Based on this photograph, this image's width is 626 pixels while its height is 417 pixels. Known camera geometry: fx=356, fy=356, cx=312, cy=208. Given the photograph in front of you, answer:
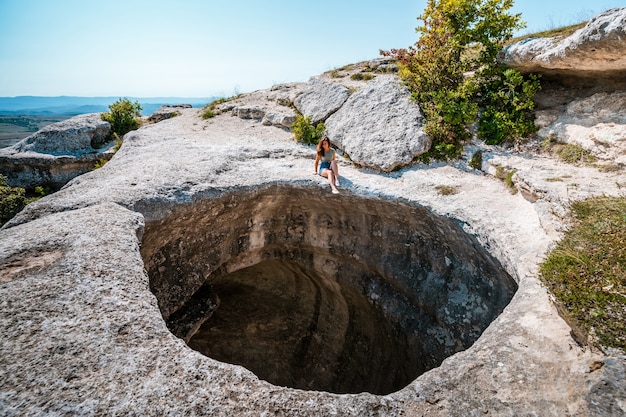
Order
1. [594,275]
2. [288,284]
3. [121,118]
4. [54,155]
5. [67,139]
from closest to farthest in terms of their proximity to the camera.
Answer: [594,275] → [288,284] → [54,155] → [67,139] → [121,118]

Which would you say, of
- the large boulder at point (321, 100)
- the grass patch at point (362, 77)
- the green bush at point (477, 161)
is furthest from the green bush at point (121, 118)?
the green bush at point (477, 161)

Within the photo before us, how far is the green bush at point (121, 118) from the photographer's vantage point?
1934 cm

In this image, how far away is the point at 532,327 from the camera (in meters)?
4.15

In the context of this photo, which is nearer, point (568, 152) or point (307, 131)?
point (568, 152)

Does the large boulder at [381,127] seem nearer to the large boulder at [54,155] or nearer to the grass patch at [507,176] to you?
the grass patch at [507,176]

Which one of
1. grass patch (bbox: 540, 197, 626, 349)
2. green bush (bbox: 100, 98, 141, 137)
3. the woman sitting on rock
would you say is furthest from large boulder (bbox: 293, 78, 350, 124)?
green bush (bbox: 100, 98, 141, 137)

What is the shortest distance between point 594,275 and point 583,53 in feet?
20.7

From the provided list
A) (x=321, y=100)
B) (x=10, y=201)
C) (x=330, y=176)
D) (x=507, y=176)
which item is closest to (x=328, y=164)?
(x=330, y=176)

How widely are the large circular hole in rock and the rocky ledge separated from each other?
0.17ft

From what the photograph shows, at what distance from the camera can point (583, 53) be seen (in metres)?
7.98

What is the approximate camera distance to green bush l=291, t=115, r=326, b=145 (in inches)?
467

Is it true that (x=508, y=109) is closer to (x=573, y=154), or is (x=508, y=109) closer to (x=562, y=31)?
(x=573, y=154)

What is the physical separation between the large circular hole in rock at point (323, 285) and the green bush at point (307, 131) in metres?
2.80

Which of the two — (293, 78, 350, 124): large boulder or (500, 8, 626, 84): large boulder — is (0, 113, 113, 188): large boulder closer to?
(293, 78, 350, 124): large boulder
